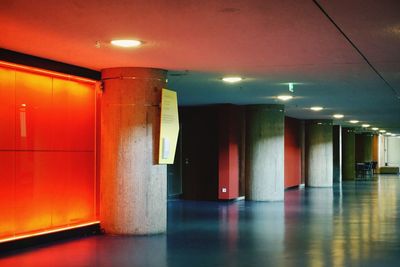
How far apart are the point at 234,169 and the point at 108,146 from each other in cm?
1031

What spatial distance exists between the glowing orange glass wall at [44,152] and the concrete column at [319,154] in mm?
20500

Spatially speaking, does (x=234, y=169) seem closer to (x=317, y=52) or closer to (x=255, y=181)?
(x=255, y=181)

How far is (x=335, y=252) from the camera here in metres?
10.5

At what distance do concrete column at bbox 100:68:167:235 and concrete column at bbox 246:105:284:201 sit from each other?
970 centimetres

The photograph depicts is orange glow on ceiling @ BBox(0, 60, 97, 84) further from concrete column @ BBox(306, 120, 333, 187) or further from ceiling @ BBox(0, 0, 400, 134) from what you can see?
concrete column @ BBox(306, 120, 333, 187)

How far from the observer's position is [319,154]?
106 ft

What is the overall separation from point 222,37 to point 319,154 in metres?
24.0

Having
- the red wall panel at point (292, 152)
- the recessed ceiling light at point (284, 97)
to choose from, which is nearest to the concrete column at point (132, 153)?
the recessed ceiling light at point (284, 97)

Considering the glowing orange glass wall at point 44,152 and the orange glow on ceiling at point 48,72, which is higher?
the orange glow on ceiling at point 48,72

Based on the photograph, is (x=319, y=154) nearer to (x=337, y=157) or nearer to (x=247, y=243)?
(x=337, y=157)

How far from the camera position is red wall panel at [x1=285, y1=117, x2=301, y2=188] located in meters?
30.1

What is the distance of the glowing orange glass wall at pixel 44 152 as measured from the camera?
36.3 ft

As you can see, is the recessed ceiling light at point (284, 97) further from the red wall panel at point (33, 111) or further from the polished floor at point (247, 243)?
the red wall panel at point (33, 111)

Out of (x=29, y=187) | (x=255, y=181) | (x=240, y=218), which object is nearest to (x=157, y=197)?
(x=29, y=187)
